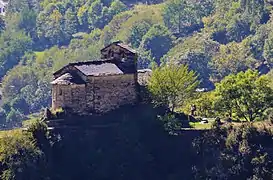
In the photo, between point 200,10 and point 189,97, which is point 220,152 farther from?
point 200,10

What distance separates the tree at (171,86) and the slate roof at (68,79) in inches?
231

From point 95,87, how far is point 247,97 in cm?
1206

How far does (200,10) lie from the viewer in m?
187

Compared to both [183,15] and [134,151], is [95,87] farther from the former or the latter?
[183,15]

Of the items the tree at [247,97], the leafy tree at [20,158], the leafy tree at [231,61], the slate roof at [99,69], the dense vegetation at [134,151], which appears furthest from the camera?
the leafy tree at [231,61]

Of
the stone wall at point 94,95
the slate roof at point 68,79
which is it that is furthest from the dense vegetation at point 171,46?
the slate roof at point 68,79

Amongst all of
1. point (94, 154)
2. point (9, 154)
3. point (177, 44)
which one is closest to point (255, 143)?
point (94, 154)

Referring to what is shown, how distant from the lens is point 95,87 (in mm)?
73375

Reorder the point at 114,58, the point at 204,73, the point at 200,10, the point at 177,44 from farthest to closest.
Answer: the point at 200,10
the point at 177,44
the point at 204,73
the point at 114,58

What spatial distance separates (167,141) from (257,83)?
9048mm

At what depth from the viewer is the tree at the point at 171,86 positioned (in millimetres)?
→ 75875

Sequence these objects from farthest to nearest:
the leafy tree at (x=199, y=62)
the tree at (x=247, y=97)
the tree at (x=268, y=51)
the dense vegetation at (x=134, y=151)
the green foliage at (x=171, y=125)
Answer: the leafy tree at (x=199, y=62) → the tree at (x=268, y=51) → the tree at (x=247, y=97) → the green foliage at (x=171, y=125) → the dense vegetation at (x=134, y=151)

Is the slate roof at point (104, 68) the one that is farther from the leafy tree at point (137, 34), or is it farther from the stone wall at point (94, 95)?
the leafy tree at point (137, 34)

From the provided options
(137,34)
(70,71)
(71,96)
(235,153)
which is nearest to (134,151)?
(71,96)
